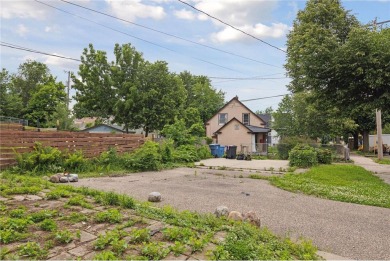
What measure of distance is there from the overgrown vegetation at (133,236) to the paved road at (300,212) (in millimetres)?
983

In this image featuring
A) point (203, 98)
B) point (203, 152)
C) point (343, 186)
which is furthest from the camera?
point (203, 98)

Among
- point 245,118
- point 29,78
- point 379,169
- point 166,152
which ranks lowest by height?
point 379,169

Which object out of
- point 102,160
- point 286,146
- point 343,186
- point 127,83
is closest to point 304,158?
point 286,146

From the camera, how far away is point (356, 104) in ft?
33.6

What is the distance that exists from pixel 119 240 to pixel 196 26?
9.46m

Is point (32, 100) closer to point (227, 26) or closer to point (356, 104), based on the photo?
point (227, 26)

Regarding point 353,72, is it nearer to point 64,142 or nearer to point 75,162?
point 75,162

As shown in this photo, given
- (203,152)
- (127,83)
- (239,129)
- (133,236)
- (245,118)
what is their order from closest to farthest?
(133,236) < (203,152) < (127,83) < (239,129) < (245,118)

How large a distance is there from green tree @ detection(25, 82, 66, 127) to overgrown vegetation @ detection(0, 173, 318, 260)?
30.3 meters

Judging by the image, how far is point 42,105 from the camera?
104 ft

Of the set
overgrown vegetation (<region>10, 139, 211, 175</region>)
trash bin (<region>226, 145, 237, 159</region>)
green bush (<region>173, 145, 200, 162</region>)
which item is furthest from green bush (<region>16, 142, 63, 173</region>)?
trash bin (<region>226, 145, 237, 159</region>)

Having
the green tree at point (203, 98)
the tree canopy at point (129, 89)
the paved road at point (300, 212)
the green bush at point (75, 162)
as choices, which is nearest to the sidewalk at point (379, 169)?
the paved road at point (300, 212)

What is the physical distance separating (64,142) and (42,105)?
82.2ft

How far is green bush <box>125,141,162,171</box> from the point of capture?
38.8 ft
